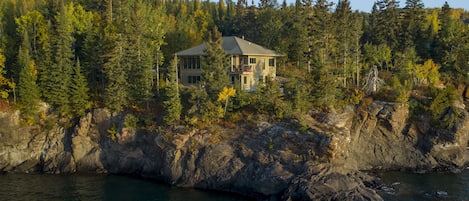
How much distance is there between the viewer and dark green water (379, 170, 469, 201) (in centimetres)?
3969

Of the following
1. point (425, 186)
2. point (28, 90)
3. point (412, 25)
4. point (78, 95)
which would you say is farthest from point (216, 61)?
point (412, 25)

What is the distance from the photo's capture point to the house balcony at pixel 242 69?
57.2 metres

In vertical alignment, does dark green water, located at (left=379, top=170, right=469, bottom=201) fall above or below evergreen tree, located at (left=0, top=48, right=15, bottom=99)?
below

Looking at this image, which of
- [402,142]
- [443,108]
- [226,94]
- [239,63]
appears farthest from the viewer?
[239,63]

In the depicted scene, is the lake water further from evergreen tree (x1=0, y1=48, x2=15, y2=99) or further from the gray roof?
the gray roof

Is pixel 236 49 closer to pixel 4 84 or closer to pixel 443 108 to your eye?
pixel 443 108

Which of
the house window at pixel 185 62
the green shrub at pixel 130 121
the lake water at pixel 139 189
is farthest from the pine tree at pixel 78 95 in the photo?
the house window at pixel 185 62

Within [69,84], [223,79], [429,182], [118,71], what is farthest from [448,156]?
[69,84]

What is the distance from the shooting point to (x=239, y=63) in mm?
58906

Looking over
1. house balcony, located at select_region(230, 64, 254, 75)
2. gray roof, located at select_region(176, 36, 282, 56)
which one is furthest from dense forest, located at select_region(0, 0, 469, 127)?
house balcony, located at select_region(230, 64, 254, 75)

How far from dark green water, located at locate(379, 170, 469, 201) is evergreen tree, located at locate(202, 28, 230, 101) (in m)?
21.0

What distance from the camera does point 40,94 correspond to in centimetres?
5534

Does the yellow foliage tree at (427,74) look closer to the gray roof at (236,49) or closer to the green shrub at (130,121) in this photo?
the gray roof at (236,49)

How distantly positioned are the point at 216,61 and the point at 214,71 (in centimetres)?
122
